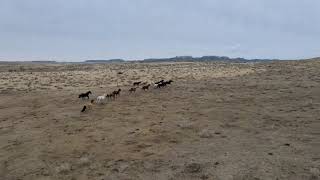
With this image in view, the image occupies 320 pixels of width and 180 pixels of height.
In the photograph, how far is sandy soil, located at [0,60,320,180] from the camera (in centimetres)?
Result: 1517

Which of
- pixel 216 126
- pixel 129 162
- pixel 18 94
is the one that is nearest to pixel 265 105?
pixel 216 126

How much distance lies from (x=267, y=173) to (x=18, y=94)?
1087 inches

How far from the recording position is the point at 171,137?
18.8 metres

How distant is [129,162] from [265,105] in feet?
33.7

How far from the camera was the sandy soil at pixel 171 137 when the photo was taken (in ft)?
49.8

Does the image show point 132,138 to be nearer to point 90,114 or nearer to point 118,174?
point 118,174

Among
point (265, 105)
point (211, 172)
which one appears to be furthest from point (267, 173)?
point (265, 105)

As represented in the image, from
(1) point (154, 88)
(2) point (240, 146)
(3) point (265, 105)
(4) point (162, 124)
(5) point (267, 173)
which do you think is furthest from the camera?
(1) point (154, 88)

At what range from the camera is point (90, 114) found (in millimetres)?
25297

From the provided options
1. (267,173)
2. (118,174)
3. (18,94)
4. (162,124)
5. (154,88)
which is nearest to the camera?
(267,173)

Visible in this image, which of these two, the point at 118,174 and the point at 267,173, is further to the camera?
the point at 118,174

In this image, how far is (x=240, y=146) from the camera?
16.9 m

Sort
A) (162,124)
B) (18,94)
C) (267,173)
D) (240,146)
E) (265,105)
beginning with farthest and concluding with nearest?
(18,94) → (265,105) → (162,124) → (240,146) → (267,173)

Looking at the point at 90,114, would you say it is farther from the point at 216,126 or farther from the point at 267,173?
the point at 267,173
